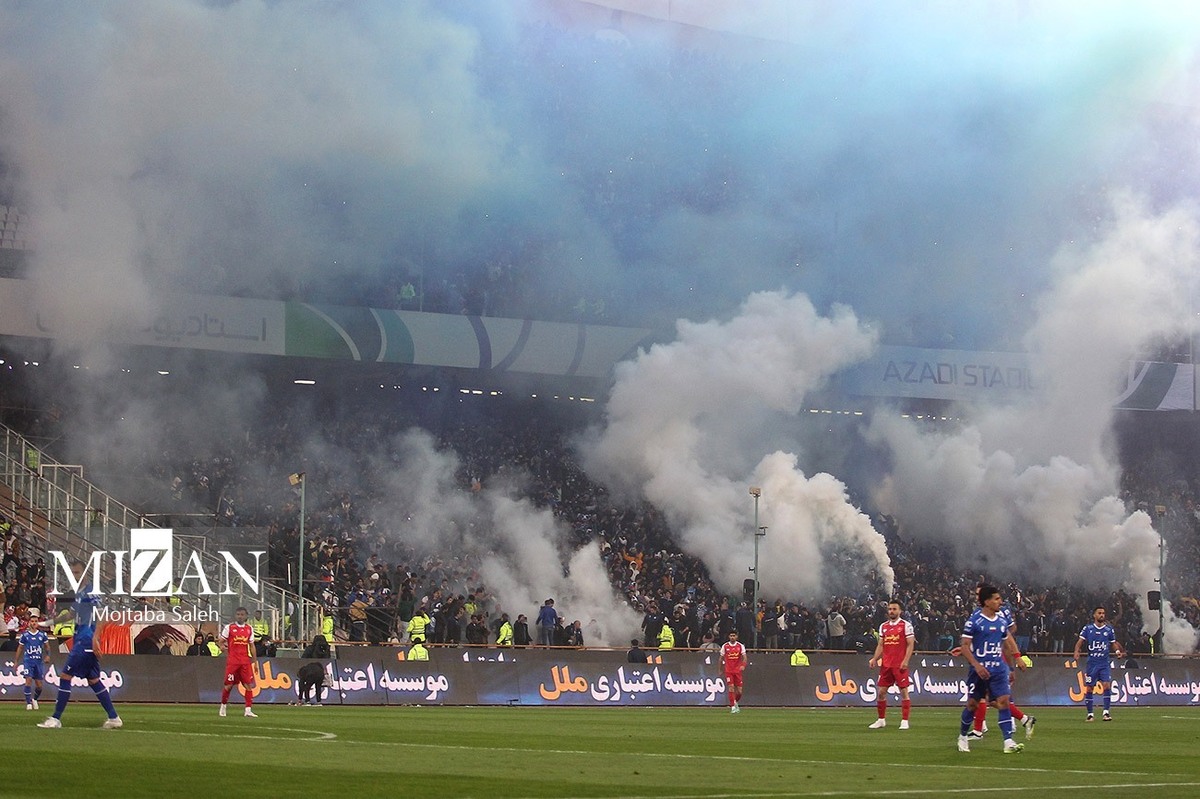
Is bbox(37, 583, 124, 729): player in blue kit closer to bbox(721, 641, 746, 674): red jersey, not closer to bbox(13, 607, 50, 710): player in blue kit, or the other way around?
bbox(13, 607, 50, 710): player in blue kit

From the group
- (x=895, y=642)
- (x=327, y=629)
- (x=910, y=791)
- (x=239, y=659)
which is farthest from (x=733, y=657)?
(x=910, y=791)

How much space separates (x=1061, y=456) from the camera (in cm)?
7500

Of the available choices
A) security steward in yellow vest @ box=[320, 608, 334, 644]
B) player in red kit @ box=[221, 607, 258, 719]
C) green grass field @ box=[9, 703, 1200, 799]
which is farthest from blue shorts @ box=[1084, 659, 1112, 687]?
security steward in yellow vest @ box=[320, 608, 334, 644]

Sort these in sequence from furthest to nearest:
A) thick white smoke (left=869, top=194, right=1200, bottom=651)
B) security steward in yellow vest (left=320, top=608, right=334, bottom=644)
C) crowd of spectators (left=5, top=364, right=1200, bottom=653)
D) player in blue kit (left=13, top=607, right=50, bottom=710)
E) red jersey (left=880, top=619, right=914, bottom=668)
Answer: thick white smoke (left=869, top=194, right=1200, bottom=651) < crowd of spectators (left=5, top=364, right=1200, bottom=653) < security steward in yellow vest (left=320, top=608, right=334, bottom=644) < player in blue kit (left=13, top=607, right=50, bottom=710) < red jersey (left=880, top=619, right=914, bottom=668)

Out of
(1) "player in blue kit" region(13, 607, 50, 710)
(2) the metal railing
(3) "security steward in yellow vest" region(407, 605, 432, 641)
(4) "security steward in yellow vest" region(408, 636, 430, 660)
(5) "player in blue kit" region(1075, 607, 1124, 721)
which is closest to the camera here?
(1) "player in blue kit" region(13, 607, 50, 710)

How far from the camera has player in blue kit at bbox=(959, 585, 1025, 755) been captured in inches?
823

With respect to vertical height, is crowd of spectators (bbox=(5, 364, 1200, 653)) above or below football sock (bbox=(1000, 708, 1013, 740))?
above

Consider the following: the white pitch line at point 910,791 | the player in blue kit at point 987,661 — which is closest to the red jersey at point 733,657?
the player in blue kit at point 987,661

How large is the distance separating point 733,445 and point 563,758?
5296 cm

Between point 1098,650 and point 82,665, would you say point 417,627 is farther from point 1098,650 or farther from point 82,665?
point 82,665

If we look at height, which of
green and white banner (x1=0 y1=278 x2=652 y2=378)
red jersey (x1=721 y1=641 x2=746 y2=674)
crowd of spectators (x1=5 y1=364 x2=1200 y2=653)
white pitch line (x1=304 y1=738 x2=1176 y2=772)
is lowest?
white pitch line (x1=304 y1=738 x2=1176 y2=772)

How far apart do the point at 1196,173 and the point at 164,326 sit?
49.2 meters

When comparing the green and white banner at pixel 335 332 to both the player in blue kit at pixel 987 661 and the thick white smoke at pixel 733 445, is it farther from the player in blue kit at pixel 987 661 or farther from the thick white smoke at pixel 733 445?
the player in blue kit at pixel 987 661

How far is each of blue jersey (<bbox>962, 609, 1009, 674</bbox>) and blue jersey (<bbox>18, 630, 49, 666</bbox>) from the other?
17946mm
